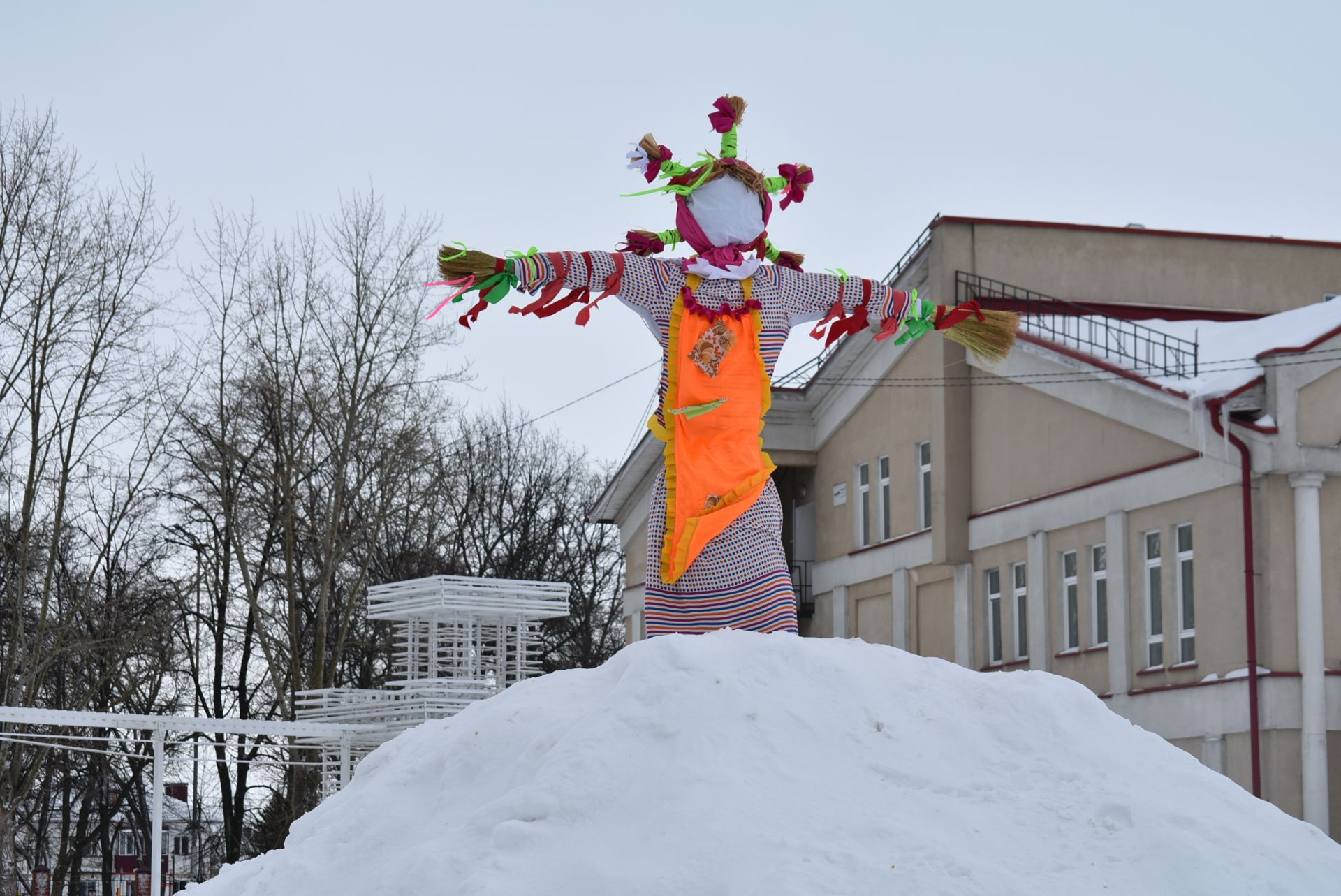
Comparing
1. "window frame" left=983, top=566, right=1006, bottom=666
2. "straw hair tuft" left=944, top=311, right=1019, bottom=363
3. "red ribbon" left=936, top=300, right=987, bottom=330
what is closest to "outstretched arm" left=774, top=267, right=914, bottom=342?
"red ribbon" left=936, top=300, right=987, bottom=330

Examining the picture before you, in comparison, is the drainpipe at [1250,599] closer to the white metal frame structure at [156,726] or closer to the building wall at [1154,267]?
the building wall at [1154,267]

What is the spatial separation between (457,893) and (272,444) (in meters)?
24.6

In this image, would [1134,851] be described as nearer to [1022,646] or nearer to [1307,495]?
[1307,495]

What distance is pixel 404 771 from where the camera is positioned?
6.85 meters

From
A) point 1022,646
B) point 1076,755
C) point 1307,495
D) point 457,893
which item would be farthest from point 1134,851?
point 1022,646

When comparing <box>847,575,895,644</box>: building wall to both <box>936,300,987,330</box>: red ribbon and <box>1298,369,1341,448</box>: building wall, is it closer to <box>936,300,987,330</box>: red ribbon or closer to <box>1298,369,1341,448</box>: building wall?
<box>1298,369,1341,448</box>: building wall

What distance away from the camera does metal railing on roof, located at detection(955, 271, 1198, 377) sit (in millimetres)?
21484

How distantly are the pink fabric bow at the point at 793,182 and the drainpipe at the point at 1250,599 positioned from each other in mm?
11092

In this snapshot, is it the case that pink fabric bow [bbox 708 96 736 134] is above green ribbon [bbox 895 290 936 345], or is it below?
above

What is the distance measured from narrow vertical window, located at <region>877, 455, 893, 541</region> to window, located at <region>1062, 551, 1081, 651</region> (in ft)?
18.5

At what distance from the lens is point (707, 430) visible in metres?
8.55

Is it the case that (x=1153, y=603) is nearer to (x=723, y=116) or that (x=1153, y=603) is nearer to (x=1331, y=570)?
(x=1331, y=570)

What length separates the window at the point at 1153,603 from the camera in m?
20.8

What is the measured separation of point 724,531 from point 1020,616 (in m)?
16.7
